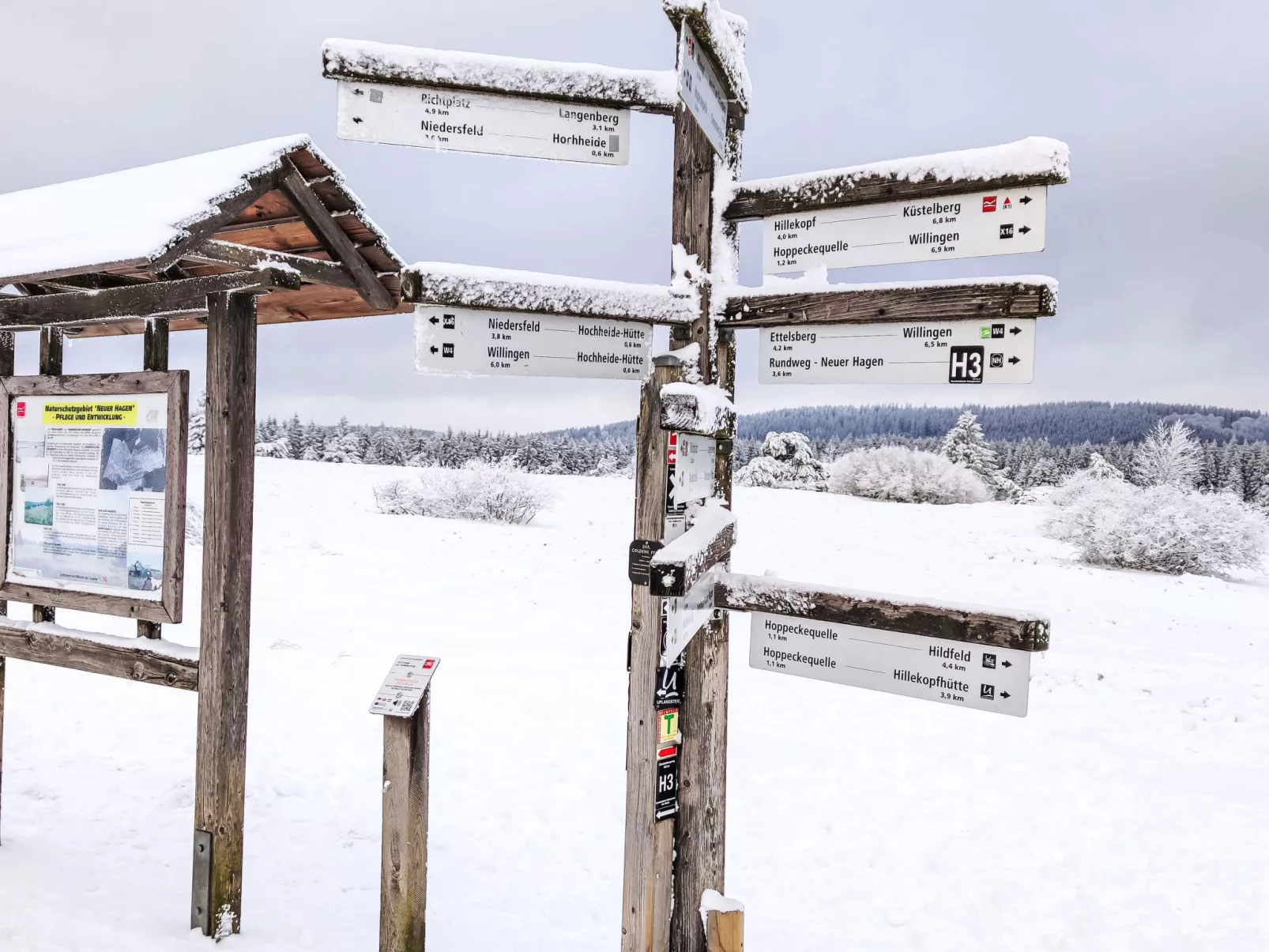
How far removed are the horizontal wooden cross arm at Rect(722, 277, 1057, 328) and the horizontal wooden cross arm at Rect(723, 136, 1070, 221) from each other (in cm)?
30

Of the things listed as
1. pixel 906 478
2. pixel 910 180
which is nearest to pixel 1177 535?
pixel 906 478

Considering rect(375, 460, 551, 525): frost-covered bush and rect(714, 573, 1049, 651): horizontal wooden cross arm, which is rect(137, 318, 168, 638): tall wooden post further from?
rect(375, 460, 551, 525): frost-covered bush

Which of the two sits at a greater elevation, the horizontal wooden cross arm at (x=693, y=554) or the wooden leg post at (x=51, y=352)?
the wooden leg post at (x=51, y=352)

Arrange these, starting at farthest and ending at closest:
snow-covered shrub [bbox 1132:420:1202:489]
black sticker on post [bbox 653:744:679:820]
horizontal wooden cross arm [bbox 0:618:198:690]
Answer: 1. snow-covered shrub [bbox 1132:420:1202:489]
2. horizontal wooden cross arm [bbox 0:618:198:690]
3. black sticker on post [bbox 653:744:679:820]

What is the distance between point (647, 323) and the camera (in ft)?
10.2

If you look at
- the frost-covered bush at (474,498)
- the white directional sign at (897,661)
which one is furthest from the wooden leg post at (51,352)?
the frost-covered bush at (474,498)

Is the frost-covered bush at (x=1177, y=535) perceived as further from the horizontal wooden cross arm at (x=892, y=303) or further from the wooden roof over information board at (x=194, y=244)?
the horizontal wooden cross arm at (x=892, y=303)

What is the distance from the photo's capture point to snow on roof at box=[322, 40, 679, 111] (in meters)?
2.88

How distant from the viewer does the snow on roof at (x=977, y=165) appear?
2.65 m

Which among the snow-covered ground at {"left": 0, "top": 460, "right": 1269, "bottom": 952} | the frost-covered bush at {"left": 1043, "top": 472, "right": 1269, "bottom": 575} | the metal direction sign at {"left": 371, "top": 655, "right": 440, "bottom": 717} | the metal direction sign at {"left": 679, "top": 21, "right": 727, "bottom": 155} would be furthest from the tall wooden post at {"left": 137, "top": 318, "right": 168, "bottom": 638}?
the frost-covered bush at {"left": 1043, "top": 472, "right": 1269, "bottom": 575}

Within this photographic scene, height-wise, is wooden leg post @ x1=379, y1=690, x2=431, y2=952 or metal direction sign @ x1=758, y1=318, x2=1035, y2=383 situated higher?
metal direction sign @ x1=758, y1=318, x2=1035, y2=383

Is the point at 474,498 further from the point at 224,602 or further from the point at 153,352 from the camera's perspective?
the point at 224,602

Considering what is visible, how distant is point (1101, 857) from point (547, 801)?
3.50 m

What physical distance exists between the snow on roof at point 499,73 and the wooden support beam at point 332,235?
147 centimetres
